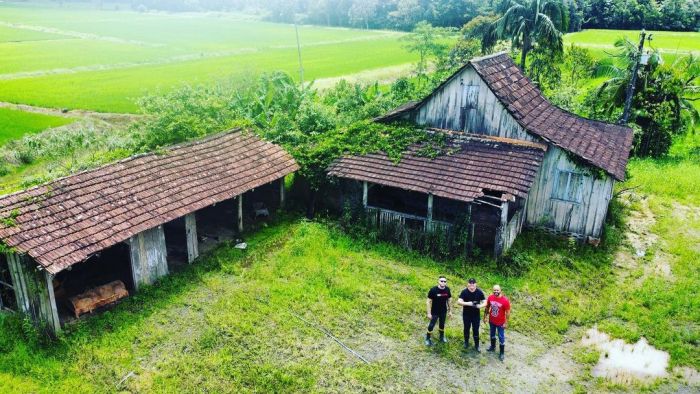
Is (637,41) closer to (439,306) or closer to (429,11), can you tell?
(429,11)

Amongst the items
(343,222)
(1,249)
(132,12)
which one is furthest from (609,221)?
(132,12)

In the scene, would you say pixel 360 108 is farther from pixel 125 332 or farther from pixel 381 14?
pixel 381 14

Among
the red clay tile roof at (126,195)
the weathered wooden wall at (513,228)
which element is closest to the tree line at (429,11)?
the weathered wooden wall at (513,228)

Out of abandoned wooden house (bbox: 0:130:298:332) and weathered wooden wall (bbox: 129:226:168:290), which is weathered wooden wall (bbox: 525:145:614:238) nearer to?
abandoned wooden house (bbox: 0:130:298:332)

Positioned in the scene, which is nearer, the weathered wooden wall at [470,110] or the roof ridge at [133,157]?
the roof ridge at [133,157]

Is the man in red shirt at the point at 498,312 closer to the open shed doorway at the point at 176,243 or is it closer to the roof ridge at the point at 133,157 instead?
the open shed doorway at the point at 176,243

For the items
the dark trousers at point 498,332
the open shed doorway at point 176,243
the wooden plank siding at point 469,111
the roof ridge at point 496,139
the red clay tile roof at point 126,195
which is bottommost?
the open shed doorway at point 176,243

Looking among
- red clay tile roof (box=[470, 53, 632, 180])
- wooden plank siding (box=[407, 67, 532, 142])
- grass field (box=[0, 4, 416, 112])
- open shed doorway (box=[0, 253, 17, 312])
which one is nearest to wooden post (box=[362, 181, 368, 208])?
wooden plank siding (box=[407, 67, 532, 142])
